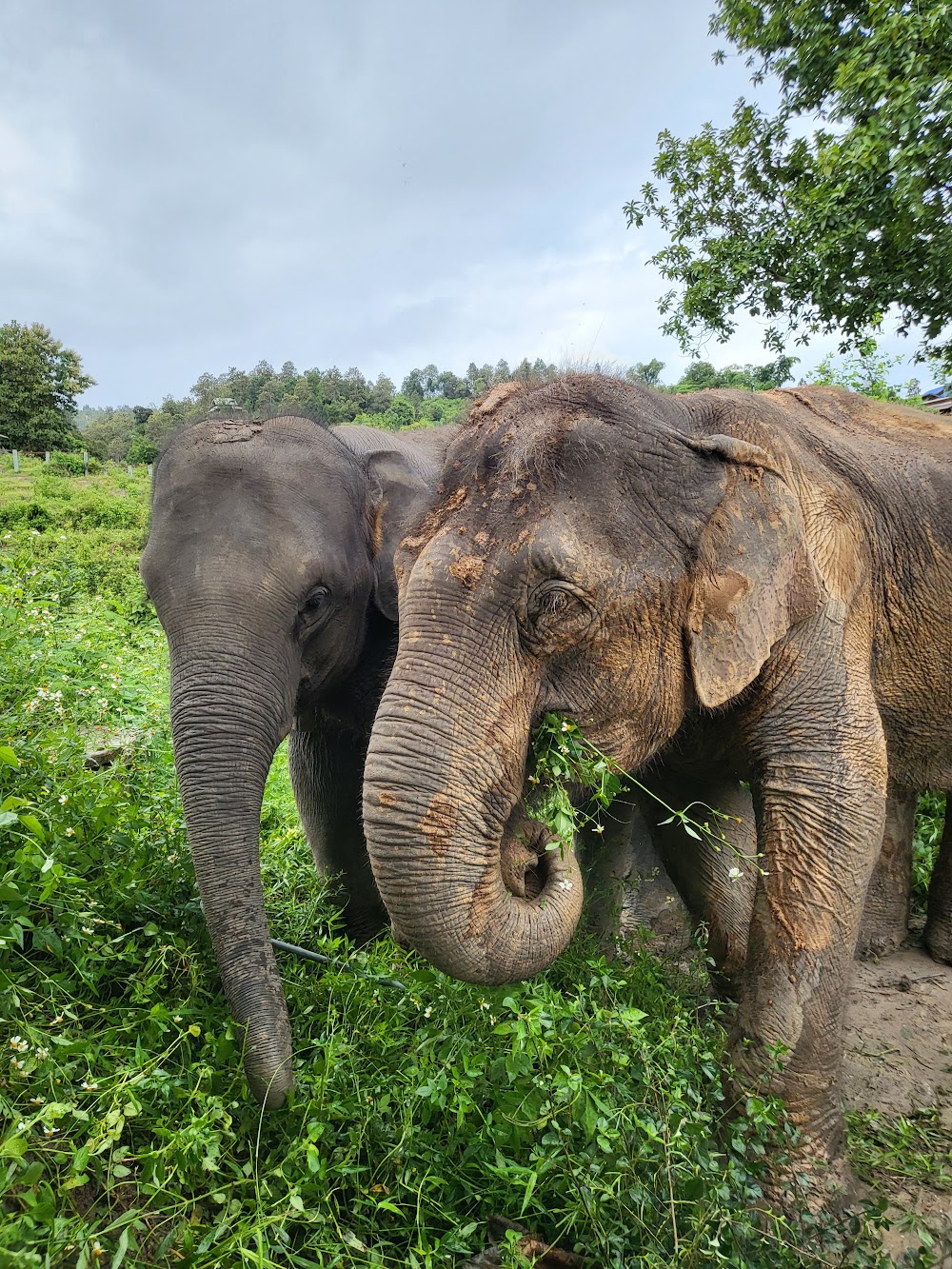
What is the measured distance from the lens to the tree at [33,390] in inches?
1576

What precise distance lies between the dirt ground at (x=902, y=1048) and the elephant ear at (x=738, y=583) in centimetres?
189

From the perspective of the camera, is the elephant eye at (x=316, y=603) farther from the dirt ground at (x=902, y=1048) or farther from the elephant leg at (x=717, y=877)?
the dirt ground at (x=902, y=1048)

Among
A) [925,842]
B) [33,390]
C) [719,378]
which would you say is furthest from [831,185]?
[33,390]

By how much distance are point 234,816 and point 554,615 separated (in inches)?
55.6

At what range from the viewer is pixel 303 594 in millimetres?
3533

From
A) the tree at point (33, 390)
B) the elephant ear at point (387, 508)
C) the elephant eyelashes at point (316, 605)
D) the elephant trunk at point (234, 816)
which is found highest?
the tree at point (33, 390)

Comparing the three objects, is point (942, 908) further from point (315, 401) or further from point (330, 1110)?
point (315, 401)

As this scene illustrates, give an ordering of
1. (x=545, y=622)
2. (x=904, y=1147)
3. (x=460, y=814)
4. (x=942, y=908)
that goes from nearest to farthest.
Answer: (x=460, y=814) < (x=545, y=622) < (x=904, y=1147) < (x=942, y=908)

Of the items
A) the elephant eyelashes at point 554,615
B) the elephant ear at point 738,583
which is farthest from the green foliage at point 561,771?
the elephant ear at point 738,583

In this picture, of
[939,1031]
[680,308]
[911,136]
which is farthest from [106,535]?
[939,1031]

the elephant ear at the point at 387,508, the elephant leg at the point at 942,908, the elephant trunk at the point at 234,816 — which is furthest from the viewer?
the elephant leg at the point at 942,908

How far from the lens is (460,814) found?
232 centimetres

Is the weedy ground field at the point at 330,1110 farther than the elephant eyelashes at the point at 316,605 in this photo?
No

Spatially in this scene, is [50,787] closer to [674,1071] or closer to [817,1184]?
[674,1071]
